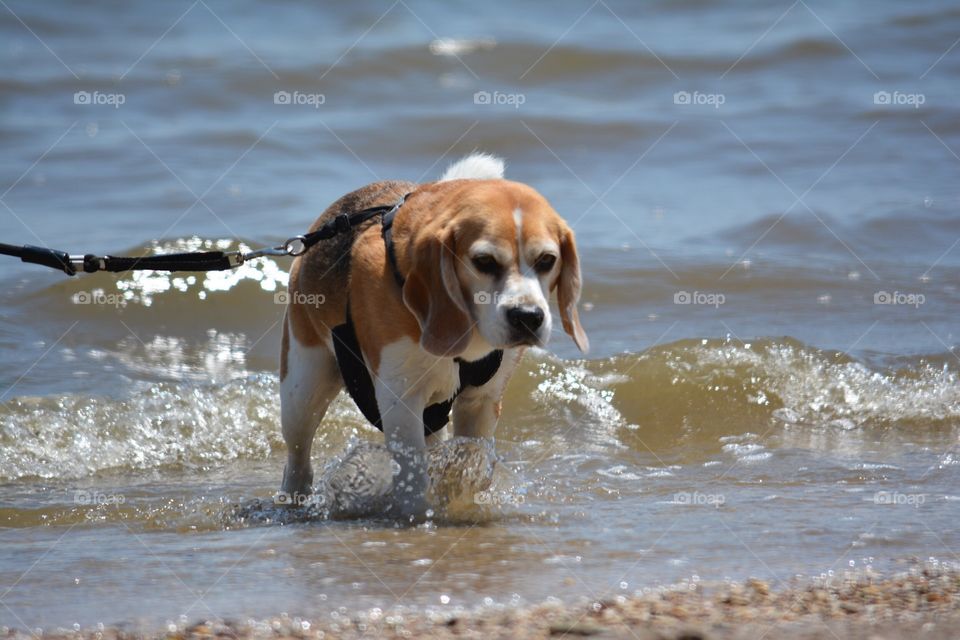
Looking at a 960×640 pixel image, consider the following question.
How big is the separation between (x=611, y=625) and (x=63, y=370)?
6.05 m

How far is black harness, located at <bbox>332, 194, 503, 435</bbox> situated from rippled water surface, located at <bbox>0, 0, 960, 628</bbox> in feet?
1.11

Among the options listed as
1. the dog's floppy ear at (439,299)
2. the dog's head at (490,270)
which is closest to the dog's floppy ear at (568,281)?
the dog's head at (490,270)

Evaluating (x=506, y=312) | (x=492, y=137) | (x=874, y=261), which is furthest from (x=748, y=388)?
(x=492, y=137)

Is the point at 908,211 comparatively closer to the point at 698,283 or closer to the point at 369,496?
the point at 698,283

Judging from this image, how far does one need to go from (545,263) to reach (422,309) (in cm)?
51

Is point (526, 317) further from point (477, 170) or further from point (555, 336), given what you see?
point (555, 336)

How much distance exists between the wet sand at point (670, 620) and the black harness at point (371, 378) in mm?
1318

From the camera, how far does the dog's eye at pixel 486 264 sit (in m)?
4.72

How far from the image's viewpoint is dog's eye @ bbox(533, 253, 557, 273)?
478cm

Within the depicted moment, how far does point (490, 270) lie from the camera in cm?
477
